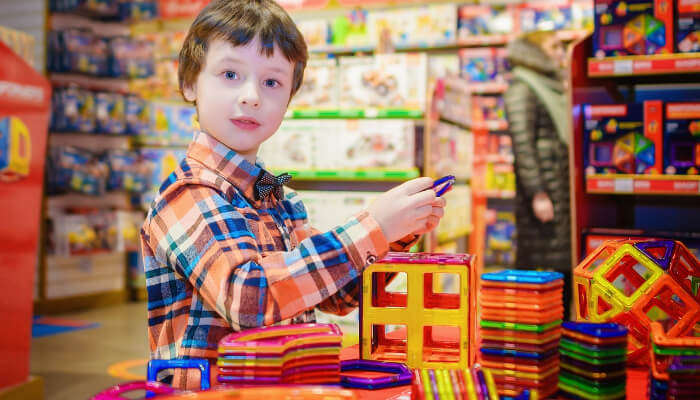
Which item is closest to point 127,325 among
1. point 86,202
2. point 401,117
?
point 86,202

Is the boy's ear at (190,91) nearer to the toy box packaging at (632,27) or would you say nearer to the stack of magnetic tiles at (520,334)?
the stack of magnetic tiles at (520,334)

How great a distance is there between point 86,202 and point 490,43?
418 cm

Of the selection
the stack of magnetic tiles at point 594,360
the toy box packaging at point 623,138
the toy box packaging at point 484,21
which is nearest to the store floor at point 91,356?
the toy box packaging at point 623,138

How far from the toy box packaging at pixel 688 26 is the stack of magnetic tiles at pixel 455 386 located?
1.70 meters

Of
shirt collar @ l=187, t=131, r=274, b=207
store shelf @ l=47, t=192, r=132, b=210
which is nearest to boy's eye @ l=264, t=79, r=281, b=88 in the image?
shirt collar @ l=187, t=131, r=274, b=207

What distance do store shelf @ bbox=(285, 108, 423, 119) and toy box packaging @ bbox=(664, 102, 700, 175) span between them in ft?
5.79

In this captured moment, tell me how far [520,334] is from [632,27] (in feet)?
5.33

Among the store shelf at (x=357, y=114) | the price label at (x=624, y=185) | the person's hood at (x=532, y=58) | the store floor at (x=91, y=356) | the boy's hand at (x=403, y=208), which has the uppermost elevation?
the person's hood at (x=532, y=58)

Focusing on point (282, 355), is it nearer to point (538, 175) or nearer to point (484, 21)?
point (538, 175)

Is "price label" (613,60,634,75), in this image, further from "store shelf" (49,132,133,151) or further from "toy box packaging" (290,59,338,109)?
"store shelf" (49,132,133,151)

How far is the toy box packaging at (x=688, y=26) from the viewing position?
220cm

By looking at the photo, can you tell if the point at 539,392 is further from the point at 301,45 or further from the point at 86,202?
the point at 86,202

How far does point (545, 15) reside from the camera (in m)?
7.01

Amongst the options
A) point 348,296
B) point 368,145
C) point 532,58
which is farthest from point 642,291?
point 532,58
